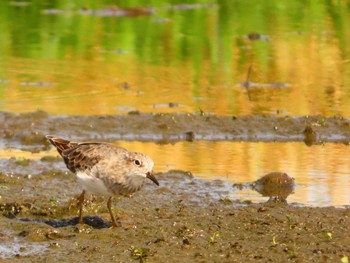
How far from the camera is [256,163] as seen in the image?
10562 millimetres

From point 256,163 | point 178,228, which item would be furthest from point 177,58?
point 178,228

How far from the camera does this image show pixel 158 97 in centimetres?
1335

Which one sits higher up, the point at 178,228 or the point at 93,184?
the point at 93,184

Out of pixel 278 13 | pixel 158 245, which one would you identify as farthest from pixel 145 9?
pixel 158 245

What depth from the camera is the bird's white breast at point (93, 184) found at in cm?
823

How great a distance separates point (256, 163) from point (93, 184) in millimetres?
2705

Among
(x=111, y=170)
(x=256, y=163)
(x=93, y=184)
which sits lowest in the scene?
(x=256, y=163)

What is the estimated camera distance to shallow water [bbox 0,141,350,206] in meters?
9.41

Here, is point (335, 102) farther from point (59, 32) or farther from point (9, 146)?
point (59, 32)

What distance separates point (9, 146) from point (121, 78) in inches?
141

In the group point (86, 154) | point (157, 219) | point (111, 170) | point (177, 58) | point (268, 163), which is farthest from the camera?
point (177, 58)

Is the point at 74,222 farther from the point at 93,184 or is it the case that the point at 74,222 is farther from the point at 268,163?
the point at 268,163

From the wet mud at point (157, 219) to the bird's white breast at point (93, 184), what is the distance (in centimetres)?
28

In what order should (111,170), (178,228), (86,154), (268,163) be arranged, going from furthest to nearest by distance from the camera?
(268,163), (86,154), (111,170), (178,228)
